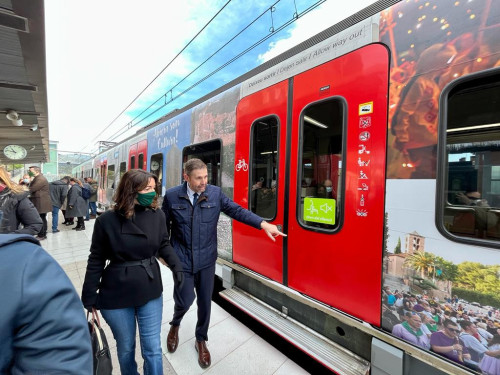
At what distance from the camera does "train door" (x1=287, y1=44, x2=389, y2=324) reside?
183 cm

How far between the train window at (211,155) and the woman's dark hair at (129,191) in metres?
1.84

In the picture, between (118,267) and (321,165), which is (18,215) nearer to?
(118,267)

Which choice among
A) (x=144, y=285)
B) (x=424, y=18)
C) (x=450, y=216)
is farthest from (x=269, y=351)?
(x=424, y=18)

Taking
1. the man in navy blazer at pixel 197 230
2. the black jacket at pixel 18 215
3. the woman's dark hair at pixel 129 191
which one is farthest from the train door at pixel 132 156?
the woman's dark hair at pixel 129 191

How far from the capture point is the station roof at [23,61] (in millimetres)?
2820

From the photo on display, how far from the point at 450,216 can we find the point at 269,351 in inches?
77.8

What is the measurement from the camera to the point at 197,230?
2.23 metres

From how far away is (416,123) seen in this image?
1642 millimetres

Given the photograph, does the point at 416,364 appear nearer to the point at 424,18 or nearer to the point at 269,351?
the point at 269,351

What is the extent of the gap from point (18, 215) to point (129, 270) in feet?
6.78

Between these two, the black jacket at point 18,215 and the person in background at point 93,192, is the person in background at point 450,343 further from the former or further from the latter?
the person in background at point 93,192

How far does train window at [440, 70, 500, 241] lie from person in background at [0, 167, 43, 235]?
371 centimetres

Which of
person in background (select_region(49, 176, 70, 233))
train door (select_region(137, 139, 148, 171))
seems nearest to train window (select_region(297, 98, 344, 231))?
train door (select_region(137, 139, 148, 171))

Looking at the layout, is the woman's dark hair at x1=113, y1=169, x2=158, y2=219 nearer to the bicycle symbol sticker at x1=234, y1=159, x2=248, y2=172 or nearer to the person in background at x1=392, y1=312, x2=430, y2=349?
the bicycle symbol sticker at x1=234, y1=159, x2=248, y2=172
